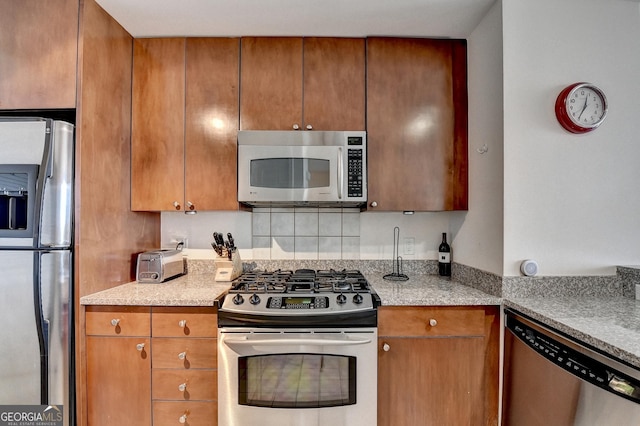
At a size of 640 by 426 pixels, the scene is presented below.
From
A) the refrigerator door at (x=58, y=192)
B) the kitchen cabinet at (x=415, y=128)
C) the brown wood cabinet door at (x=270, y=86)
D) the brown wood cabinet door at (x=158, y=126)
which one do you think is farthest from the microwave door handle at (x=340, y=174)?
the refrigerator door at (x=58, y=192)

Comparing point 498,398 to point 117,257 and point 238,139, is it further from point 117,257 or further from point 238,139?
point 117,257

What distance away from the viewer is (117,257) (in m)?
1.77

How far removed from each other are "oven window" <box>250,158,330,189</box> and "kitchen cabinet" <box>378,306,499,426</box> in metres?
0.82

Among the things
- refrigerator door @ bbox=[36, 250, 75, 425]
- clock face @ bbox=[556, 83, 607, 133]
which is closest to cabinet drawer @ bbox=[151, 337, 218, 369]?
refrigerator door @ bbox=[36, 250, 75, 425]

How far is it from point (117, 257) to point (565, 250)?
2.44 metres

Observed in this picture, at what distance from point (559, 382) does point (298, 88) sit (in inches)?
75.2

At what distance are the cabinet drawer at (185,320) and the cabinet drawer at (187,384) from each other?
0.19 m

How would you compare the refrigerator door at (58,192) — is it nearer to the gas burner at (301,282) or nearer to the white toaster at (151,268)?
the white toaster at (151,268)

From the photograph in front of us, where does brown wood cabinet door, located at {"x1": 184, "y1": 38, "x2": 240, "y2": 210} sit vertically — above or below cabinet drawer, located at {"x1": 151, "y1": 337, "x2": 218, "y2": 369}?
above

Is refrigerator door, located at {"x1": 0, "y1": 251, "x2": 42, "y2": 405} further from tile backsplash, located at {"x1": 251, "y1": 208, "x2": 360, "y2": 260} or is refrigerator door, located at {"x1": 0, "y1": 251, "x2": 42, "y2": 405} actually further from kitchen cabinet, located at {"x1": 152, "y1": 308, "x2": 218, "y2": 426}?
tile backsplash, located at {"x1": 251, "y1": 208, "x2": 360, "y2": 260}

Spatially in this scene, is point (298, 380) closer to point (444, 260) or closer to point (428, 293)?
point (428, 293)

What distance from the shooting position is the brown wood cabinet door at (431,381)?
1.52 m

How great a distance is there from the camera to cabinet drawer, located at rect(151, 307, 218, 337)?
4.99 feet

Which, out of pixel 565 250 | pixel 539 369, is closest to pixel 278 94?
pixel 565 250
